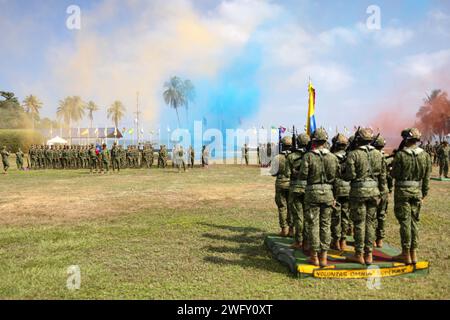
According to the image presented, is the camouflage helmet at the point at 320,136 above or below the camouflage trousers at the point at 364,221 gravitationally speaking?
above

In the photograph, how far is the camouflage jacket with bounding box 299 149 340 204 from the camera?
229 inches

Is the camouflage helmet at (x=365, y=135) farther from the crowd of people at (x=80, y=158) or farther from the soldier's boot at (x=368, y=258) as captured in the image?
the crowd of people at (x=80, y=158)

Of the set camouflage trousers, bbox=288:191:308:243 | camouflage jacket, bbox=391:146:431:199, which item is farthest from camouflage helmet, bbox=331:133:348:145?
camouflage trousers, bbox=288:191:308:243

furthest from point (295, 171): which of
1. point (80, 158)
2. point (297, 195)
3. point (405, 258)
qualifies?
point (80, 158)

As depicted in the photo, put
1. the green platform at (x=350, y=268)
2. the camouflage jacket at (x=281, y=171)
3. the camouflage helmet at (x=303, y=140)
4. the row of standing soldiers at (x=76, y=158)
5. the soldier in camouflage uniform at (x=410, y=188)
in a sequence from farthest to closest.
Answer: the row of standing soldiers at (x=76, y=158)
the camouflage jacket at (x=281, y=171)
the camouflage helmet at (x=303, y=140)
the soldier in camouflage uniform at (x=410, y=188)
the green platform at (x=350, y=268)

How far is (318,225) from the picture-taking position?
5.92 m

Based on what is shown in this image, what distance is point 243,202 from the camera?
12.7 m

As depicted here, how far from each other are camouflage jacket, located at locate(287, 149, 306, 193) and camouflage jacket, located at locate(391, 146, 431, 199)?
1703mm

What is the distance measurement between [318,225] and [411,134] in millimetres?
2207

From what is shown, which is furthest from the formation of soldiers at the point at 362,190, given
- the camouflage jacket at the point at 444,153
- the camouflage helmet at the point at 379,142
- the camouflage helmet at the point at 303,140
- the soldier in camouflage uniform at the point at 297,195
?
the camouflage jacket at the point at 444,153

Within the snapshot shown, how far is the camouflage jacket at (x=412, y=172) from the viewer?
19.5 feet

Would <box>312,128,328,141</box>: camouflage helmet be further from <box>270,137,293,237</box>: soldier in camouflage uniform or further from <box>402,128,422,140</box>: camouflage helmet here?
<box>270,137,293,237</box>: soldier in camouflage uniform

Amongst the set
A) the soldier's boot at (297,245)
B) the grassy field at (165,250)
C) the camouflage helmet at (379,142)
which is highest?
the camouflage helmet at (379,142)
